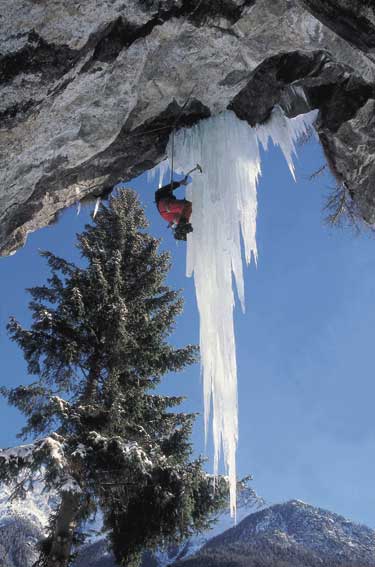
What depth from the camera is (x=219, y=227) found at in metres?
6.76

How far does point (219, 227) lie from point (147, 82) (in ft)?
6.90

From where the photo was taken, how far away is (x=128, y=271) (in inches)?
439

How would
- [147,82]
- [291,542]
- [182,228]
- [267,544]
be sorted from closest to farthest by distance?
[147,82] → [182,228] → [267,544] → [291,542]

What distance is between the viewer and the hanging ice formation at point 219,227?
21.6ft

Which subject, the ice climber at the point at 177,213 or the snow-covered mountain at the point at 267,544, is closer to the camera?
the ice climber at the point at 177,213

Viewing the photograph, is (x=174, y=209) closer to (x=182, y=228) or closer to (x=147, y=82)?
(x=182, y=228)

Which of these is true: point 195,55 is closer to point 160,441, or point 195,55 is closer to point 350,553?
point 160,441

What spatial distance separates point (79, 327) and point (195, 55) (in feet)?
18.2

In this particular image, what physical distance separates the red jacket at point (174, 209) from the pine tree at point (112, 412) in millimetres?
2771

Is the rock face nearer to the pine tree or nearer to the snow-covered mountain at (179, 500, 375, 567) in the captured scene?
the pine tree

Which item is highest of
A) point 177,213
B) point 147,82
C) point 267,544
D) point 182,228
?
point 267,544

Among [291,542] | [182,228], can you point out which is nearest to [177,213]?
[182,228]

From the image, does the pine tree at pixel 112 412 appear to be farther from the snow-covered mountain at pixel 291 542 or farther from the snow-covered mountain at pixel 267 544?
the snow-covered mountain at pixel 291 542

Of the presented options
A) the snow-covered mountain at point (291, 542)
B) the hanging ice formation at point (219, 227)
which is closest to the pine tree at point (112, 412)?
the hanging ice formation at point (219, 227)
